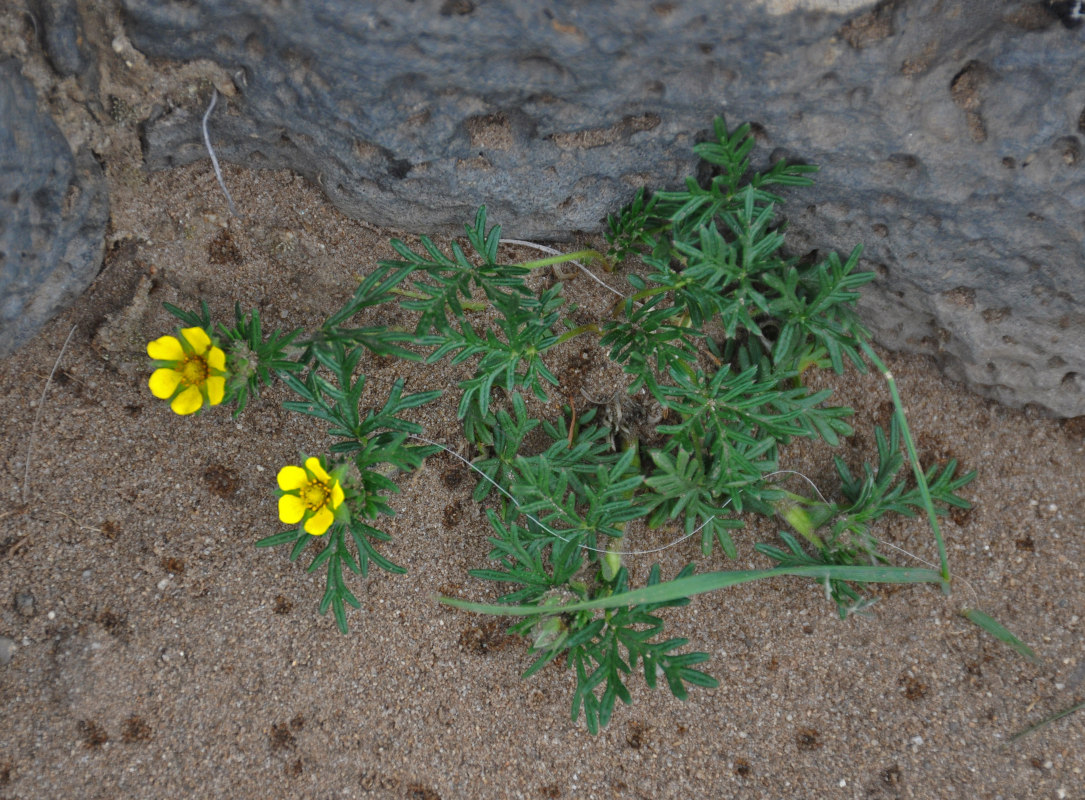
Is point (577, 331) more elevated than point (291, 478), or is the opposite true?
point (577, 331)

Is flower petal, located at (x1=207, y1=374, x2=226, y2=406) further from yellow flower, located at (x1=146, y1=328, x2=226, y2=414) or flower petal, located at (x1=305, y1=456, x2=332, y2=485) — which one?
flower petal, located at (x1=305, y1=456, x2=332, y2=485)

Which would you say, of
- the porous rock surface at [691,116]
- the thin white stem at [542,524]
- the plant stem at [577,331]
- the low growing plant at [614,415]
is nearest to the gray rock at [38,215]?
the porous rock surface at [691,116]

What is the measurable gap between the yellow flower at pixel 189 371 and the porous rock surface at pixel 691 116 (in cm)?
65

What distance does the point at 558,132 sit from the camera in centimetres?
207

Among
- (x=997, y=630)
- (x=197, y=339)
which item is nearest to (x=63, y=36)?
(x=197, y=339)

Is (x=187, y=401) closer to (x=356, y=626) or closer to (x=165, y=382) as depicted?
(x=165, y=382)

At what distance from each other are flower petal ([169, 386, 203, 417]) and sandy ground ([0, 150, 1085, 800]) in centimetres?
36

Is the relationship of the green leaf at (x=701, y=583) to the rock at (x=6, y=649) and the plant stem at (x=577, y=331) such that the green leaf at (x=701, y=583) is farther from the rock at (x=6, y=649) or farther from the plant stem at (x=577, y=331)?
the rock at (x=6, y=649)

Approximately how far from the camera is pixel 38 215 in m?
2.01

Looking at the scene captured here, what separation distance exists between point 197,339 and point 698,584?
4.83 ft

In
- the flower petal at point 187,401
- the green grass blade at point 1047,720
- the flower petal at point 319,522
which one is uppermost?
the flower petal at point 187,401

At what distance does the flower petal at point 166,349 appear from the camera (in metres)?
1.85

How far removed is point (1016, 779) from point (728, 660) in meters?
0.98

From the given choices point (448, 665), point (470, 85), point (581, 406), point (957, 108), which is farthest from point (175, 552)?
point (957, 108)
